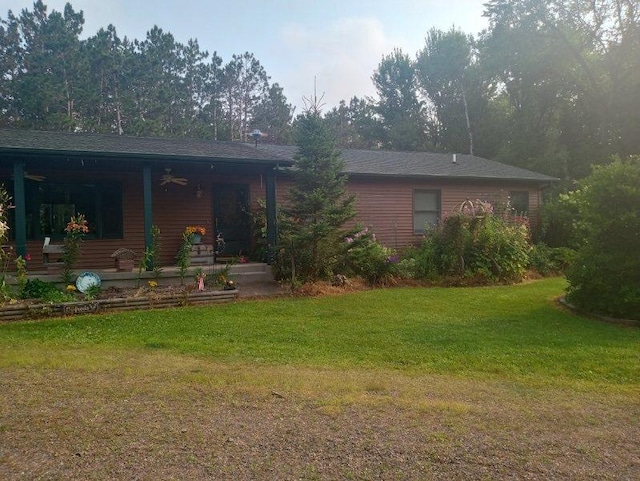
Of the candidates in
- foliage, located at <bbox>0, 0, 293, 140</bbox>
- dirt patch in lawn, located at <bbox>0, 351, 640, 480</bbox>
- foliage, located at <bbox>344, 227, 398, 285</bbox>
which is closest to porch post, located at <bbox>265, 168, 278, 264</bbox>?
foliage, located at <bbox>344, 227, 398, 285</bbox>

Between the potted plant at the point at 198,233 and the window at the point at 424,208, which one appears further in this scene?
the window at the point at 424,208

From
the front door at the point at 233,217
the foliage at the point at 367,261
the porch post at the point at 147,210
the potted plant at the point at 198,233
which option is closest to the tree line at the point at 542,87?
the foliage at the point at 367,261

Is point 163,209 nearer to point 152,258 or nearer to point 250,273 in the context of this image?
point 152,258

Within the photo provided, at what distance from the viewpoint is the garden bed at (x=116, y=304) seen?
303 inches

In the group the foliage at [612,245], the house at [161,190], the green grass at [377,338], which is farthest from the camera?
the house at [161,190]

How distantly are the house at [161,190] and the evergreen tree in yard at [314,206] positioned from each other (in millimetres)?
642

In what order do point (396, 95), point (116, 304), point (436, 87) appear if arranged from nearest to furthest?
1. point (116, 304)
2. point (436, 87)
3. point (396, 95)

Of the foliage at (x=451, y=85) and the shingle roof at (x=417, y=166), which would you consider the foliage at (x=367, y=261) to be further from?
the foliage at (x=451, y=85)

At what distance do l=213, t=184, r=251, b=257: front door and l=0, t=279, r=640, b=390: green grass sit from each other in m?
4.30

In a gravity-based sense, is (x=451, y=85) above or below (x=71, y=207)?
above

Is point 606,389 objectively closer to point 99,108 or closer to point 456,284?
point 456,284

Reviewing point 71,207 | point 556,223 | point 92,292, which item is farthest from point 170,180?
point 556,223

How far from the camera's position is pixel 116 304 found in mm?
8344

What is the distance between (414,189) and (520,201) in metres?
4.25
